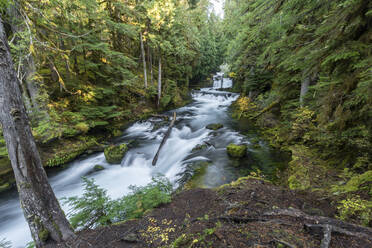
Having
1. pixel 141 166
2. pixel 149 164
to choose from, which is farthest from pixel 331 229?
pixel 141 166

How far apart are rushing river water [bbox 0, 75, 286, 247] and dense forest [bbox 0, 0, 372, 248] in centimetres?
7

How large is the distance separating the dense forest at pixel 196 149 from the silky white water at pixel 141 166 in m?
0.07

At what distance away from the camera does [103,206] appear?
11.8 feet

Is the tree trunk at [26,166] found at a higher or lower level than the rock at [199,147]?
higher

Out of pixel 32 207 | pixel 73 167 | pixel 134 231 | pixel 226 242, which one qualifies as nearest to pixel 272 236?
pixel 226 242

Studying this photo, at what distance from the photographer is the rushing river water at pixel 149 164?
5.44 m

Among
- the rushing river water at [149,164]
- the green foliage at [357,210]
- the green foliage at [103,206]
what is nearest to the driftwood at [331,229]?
the green foliage at [357,210]

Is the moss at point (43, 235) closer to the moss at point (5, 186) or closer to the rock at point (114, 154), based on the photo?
the rock at point (114, 154)

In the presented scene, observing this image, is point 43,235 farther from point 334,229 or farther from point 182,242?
point 334,229

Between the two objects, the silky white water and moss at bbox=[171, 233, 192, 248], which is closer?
moss at bbox=[171, 233, 192, 248]

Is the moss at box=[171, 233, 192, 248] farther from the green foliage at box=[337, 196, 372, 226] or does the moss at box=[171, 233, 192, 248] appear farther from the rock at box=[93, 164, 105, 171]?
the rock at box=[93, 164, 105, 171]

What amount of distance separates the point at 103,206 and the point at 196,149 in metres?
5.59

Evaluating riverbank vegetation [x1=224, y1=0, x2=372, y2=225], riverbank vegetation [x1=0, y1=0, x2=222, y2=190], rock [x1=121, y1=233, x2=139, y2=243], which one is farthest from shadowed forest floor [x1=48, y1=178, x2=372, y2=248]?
riverbank vegetation [x1=0, y1=0, x2=222, y2=190]

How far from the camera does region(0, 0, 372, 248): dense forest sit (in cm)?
238
